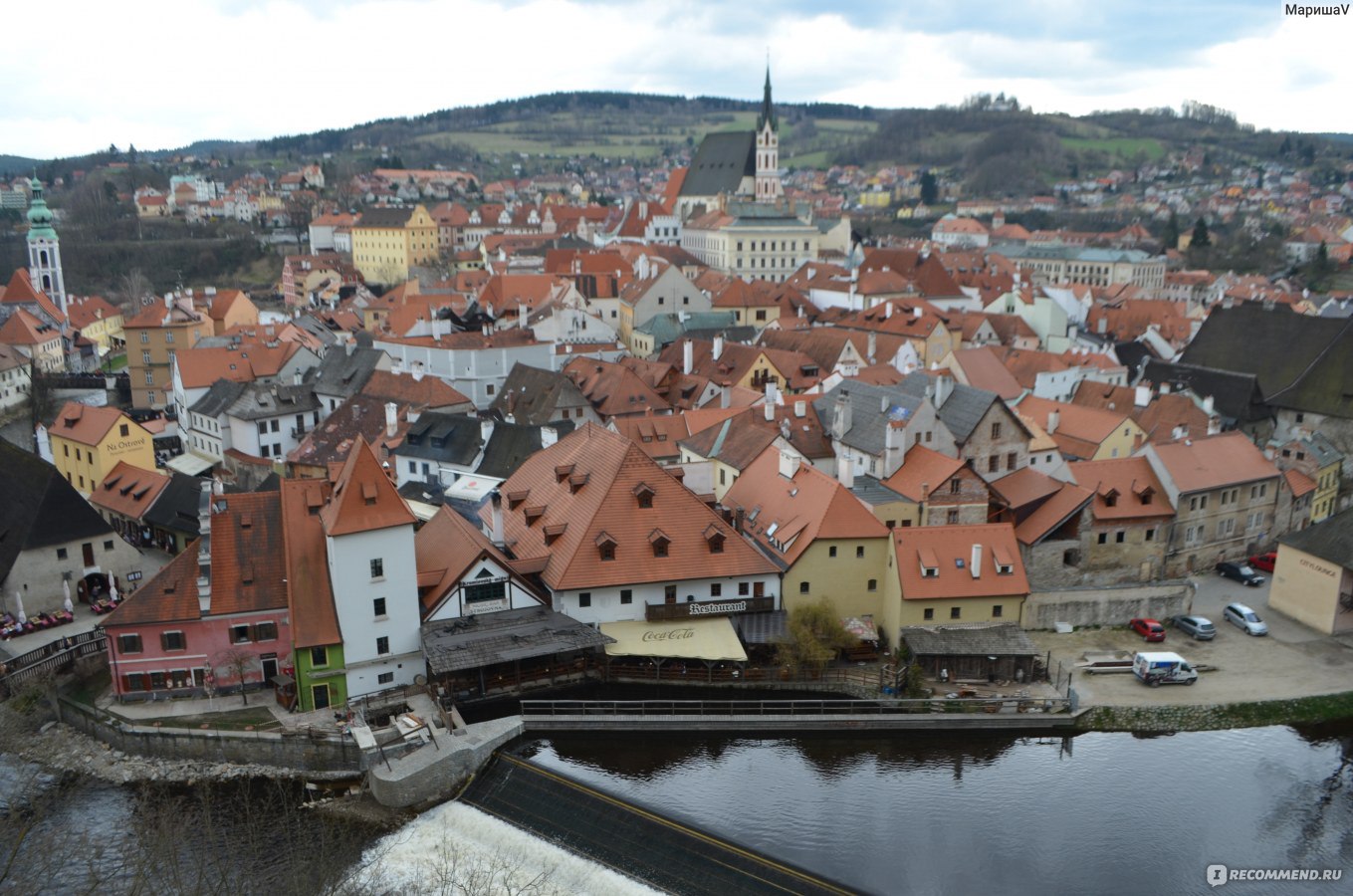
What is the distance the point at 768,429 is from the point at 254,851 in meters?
28.3

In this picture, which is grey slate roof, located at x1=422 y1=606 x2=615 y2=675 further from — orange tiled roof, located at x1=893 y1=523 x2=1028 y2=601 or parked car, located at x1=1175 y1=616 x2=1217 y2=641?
parked car, located at x1=1175 y1=616 x2=1217 y2=641

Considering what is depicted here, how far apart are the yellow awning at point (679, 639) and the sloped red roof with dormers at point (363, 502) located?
27.0 ft

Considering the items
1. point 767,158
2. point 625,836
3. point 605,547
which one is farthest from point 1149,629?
Answer: point 767,158

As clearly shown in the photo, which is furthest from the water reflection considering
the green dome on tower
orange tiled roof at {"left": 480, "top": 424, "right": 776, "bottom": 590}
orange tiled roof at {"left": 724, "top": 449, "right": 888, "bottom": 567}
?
the green dome on tower

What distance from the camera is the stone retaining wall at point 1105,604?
131 ft

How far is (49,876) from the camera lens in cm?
2352

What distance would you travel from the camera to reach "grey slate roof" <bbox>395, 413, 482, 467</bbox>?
51188 mm

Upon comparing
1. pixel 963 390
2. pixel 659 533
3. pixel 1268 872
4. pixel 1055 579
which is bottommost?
pixel 1268 872

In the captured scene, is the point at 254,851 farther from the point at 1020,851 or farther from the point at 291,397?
the point at 291,397

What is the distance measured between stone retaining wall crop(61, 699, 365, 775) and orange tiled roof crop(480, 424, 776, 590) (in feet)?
28.9

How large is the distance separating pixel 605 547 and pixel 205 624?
43.8 ft

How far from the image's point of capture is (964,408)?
Answer: 4712 centimetres

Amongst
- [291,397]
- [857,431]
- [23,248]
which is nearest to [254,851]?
[857,431]

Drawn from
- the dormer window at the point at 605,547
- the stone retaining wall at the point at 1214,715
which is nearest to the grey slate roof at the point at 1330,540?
the stone retaining wall at the point at 1214,715
